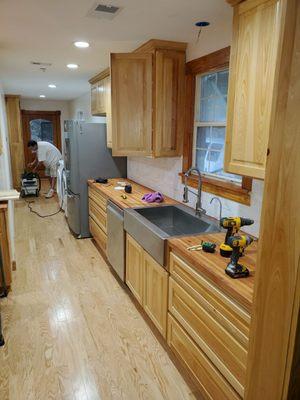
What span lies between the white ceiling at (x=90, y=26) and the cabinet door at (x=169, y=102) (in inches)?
7.6

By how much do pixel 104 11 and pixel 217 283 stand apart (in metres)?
1.89

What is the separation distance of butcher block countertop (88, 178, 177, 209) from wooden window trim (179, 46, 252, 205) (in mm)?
498

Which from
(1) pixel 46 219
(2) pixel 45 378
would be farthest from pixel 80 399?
(1) pixel 46 219

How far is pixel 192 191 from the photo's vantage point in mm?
2799

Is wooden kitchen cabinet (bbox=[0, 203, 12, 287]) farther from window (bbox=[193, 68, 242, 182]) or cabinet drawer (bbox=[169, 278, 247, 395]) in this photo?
window (bbox=[193, 68, 242, 182])

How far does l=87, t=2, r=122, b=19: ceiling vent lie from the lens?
1987 mm

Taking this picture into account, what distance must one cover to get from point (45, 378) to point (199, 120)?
7.81 feet

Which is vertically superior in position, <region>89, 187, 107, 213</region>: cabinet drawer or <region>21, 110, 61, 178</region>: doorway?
<region>21, 110, 61, 178</region>: doorway

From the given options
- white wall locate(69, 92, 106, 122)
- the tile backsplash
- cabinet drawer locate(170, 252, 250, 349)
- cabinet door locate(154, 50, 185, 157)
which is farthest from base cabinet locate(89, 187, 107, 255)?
white wall locate(69, 92, 106, 122)

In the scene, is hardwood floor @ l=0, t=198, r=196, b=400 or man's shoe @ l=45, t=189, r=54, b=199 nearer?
hardwood floor @ l=0, t=198, r=196, b=400

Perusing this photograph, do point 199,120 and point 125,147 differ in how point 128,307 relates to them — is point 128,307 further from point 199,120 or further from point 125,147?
point 199,120

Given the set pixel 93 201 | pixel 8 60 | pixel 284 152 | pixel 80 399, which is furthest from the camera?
pixel 93 201

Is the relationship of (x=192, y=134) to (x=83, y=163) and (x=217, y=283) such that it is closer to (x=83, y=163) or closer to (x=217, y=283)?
(x=217, y=283)

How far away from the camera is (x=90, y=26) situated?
2371 millimetres
